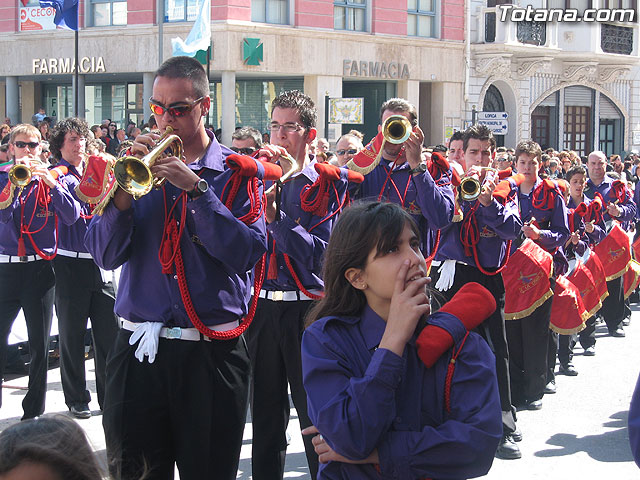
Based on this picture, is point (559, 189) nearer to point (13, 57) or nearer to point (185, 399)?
point (185, 399)

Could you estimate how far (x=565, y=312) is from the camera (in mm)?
8719

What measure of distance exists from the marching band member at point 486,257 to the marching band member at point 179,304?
9.47ft

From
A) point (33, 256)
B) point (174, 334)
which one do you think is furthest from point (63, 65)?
point (174, 334)

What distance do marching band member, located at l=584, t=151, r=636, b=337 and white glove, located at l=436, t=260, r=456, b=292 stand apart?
4858 mm

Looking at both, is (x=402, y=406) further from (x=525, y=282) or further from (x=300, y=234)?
(x=525, y=282)

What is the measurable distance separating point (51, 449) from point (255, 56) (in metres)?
24.3

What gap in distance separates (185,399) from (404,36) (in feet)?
87.1

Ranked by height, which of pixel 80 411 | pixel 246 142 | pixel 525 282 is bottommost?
pixel 80 411

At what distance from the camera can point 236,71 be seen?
25891 millimetres

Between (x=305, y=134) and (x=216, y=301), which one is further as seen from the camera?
(x=305, y=134)

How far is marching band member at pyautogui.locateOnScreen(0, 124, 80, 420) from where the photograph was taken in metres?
7.07

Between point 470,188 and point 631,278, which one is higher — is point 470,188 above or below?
above

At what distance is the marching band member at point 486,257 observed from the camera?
668cm

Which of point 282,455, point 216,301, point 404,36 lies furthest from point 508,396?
point 404,36
